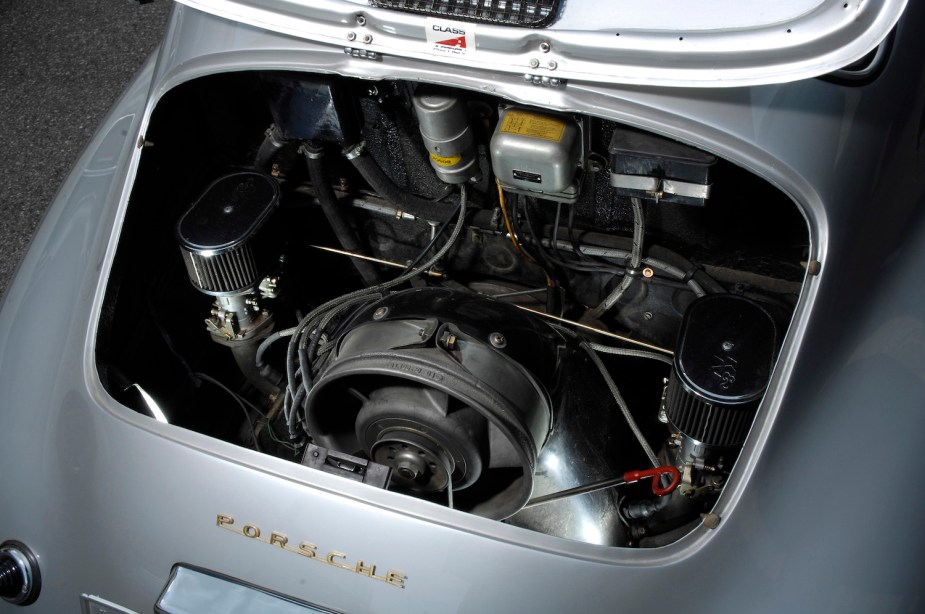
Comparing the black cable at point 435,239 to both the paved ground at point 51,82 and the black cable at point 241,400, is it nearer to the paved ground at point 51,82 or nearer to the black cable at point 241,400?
the black cable at point 241,400

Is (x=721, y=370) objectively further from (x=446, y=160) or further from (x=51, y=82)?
(x=51, y=82)

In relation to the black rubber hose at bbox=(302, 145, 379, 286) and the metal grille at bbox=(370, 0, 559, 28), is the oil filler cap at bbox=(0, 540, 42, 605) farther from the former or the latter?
the metal grille at bbox=(370, 0, 559, 28)

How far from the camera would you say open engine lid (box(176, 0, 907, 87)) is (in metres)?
0.95

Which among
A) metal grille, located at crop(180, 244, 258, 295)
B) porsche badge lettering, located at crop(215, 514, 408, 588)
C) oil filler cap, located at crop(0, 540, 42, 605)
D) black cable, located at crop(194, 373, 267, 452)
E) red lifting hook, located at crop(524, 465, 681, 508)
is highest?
metal grille, located at crop(180, 244, 258, 295)

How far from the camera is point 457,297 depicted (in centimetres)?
116

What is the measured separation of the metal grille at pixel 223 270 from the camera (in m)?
1.26

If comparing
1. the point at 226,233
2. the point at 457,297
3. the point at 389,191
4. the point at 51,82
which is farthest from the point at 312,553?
the point at 51,82

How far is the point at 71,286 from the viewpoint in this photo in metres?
1.28

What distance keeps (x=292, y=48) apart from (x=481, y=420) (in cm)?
55

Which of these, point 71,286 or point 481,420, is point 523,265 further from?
point 71,286

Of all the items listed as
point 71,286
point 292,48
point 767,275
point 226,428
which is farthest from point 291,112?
point 767,275

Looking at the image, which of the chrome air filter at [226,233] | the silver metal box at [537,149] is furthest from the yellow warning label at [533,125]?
the chrome air filter at [226,233]

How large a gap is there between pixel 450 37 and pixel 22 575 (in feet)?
2.86

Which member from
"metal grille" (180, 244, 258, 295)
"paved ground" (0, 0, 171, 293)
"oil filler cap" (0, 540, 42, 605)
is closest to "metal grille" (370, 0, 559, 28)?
"metal grille" (180, 244, 258, 295)
